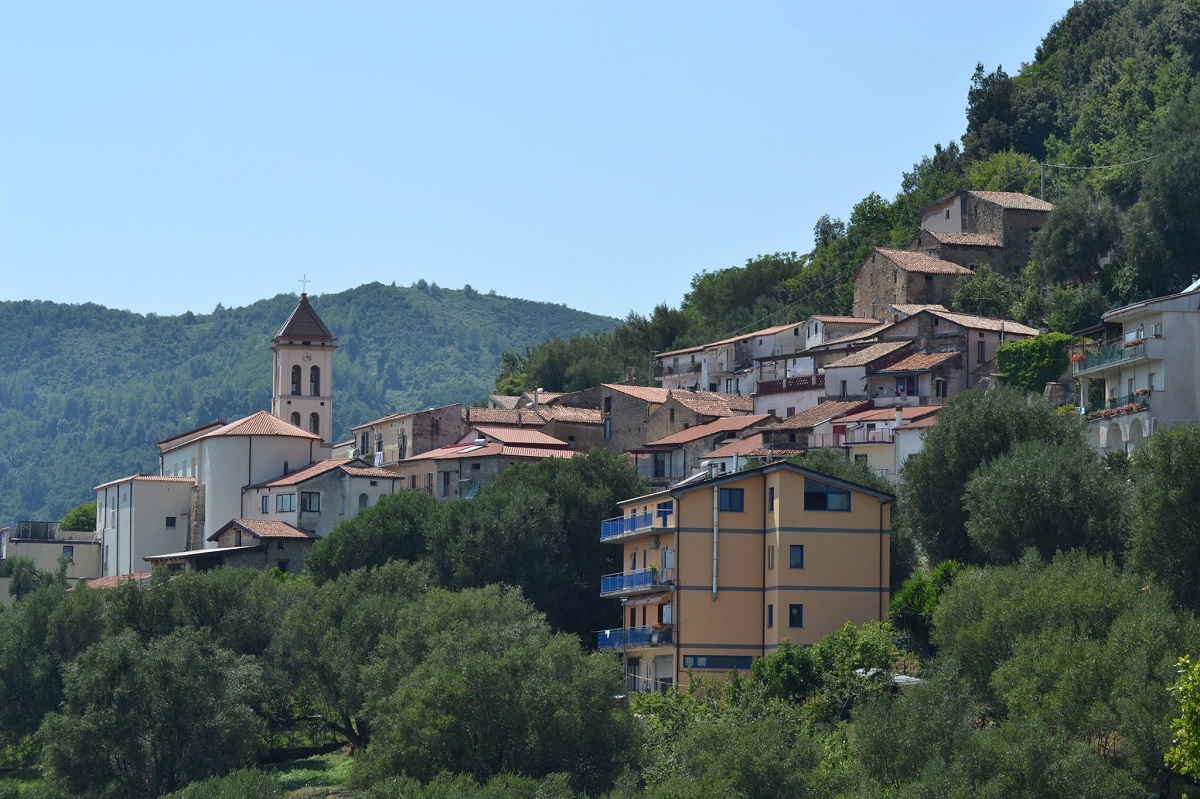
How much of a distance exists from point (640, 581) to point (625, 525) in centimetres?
359

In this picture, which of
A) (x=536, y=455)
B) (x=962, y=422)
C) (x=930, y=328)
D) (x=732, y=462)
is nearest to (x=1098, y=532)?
(x=962, y=422)

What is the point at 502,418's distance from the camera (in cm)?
10000

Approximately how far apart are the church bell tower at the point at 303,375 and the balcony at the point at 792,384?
1183 inches

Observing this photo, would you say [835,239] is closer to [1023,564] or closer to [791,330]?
[791,330]

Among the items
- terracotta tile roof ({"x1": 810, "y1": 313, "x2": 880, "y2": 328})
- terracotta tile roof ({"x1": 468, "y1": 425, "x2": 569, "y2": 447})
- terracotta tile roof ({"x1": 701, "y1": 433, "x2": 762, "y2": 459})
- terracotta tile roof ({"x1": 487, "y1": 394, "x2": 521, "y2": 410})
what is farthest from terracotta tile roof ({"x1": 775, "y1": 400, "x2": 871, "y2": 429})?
terracotta tile roof ({"x1": 487, "y1": 394, "x2": 521, "y2": 410})

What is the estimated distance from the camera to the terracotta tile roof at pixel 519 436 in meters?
94.1

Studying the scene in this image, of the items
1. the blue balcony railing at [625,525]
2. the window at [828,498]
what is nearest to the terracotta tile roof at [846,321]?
the blue balcony railing at [625,525]

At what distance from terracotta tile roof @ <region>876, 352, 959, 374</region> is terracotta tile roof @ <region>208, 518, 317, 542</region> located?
2652 cm

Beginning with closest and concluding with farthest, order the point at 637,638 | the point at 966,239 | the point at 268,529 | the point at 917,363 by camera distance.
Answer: the point at 637,638 < the point at 917,363 < the point at 268,529 < the point at 966,239

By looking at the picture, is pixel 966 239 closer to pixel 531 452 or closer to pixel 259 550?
pixel 531 452

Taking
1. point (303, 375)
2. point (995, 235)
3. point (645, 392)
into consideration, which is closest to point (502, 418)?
point (645, 392)

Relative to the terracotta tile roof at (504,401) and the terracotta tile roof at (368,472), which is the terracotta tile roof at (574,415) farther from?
the terracotta tile roof at (368,472)

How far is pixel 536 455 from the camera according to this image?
91.0 m

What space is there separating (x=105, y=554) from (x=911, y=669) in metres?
57.5
